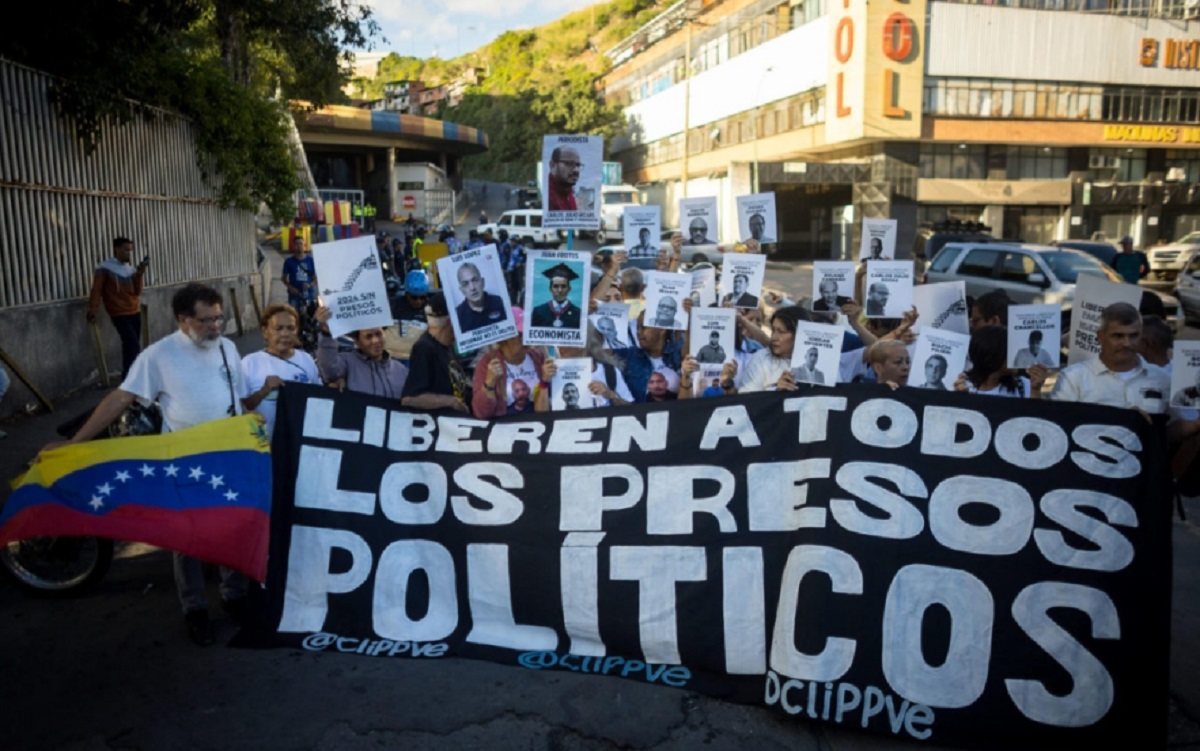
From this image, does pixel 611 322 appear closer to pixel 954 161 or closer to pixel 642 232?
pixel 642 232

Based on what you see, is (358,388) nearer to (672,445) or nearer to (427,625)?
(427,625)

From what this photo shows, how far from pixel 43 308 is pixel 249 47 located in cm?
1788

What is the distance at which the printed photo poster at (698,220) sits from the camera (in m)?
7.77

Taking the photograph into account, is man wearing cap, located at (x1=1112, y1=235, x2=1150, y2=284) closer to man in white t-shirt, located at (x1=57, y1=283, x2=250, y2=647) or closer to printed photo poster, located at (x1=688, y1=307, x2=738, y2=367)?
printed photo poster, located at (x1=688, y1=307, x2=738, y2=367)

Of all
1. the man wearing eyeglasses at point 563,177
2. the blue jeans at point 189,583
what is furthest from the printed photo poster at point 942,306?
the blue jeans at point 189,583

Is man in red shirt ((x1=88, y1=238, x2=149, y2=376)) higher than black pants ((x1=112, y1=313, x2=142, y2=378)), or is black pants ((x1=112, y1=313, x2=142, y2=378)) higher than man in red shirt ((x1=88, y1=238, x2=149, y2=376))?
man in red shirt ((x1=88, y1=238, x2=149, y2=376))

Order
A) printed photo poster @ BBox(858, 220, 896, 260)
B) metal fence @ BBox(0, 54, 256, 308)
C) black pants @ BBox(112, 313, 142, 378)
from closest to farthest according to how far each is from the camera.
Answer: printed photo poster @ BBox(858, 220, 896, 260), metal fence @ BBox(0, 54, 256, 308), black pants @ BBox(112, 313, 142, 378)

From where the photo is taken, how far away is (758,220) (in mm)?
7910

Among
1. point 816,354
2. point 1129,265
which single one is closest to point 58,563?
point 816,354

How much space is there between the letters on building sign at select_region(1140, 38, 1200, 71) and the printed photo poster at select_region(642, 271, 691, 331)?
48689mm

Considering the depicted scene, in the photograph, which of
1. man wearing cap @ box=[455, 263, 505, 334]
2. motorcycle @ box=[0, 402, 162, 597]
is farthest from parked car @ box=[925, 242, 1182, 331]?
motorcycle @ box=[0, 402, 162, 597]

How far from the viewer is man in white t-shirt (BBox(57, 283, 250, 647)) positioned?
15.5 feet

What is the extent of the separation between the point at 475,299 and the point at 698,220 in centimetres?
318

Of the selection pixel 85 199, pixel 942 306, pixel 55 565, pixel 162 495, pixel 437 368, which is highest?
pixel 85 199
